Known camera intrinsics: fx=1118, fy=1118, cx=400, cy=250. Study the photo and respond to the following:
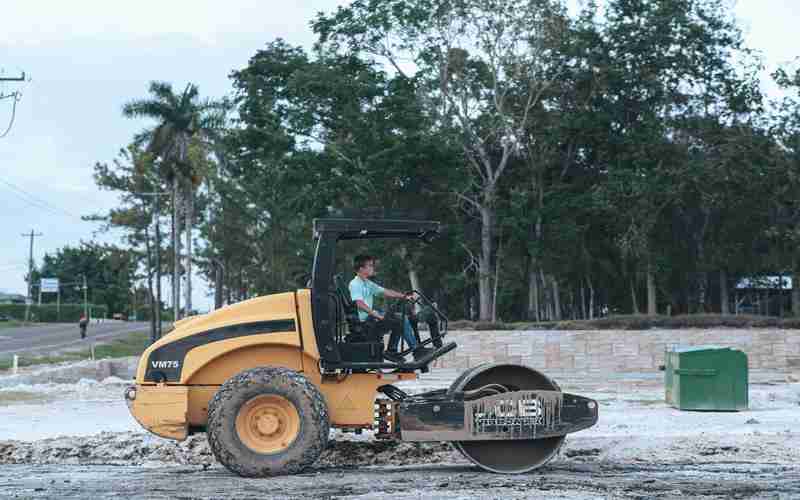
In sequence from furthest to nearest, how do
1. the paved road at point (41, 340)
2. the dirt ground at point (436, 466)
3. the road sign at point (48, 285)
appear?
1. the road sign at point (48, 285)
2. the paved road at point (41, 340)
3. the dirt ground at point (436, 466)

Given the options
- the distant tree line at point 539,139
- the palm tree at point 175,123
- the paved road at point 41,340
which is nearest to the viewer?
the distant tree line at point 539,139

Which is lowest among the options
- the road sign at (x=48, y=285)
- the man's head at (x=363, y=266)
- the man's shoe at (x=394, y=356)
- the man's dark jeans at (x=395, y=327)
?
the man's shoe at (x=394, y=356)

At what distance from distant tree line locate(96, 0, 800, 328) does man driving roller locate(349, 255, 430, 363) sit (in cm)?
2975

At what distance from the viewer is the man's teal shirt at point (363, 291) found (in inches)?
431

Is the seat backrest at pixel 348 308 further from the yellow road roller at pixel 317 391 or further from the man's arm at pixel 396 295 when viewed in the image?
the man's arm at pixel 396 295

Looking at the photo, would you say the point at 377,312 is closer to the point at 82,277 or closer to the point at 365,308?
the point at 365,308

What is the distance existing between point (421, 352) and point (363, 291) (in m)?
0.82

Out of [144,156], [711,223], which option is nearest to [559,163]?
[711,223]

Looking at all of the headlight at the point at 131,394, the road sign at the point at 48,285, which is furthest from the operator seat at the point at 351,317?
the road sign at the point at 48,285

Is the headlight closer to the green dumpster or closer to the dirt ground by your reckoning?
the dirt ground

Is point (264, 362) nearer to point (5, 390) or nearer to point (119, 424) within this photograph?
point (119, 424)

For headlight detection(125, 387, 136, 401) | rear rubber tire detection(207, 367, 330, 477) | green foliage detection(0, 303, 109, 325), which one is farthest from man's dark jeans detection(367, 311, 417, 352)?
green foliage detection(0, 303, 109, 325)

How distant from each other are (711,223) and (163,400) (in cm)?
3867

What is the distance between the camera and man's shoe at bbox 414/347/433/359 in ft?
35.8
